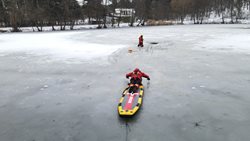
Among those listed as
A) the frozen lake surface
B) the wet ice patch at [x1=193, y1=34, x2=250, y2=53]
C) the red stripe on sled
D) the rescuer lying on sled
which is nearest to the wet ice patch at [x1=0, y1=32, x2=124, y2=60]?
the frozen lake surface

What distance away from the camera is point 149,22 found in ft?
185

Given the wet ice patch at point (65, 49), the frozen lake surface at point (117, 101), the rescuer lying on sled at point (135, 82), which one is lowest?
the frozen lake surface at point (117, 101)

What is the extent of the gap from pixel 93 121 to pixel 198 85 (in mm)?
4256

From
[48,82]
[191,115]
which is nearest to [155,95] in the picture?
[191,115]

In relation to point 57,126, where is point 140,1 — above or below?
above

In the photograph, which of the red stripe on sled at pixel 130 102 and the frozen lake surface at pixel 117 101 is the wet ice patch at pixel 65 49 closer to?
the frozen lake surface at pixel 117 101

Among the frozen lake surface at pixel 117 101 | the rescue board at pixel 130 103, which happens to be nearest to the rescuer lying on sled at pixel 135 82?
the rescue board at pixel 130 103

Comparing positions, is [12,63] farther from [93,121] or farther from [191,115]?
[191,115]

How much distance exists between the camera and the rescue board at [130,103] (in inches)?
217

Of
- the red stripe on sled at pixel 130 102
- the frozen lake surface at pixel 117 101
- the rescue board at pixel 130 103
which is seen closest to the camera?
the frozen lake surface at pixel 117 101

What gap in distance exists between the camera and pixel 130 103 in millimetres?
6020

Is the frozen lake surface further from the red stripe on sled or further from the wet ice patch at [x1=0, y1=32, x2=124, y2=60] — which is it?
the wet ice patch at [x1=0, y1=32, x2=124, y2=60]

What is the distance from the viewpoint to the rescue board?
550cm

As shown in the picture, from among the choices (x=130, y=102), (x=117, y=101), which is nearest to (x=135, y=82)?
(x=117, y=101)
